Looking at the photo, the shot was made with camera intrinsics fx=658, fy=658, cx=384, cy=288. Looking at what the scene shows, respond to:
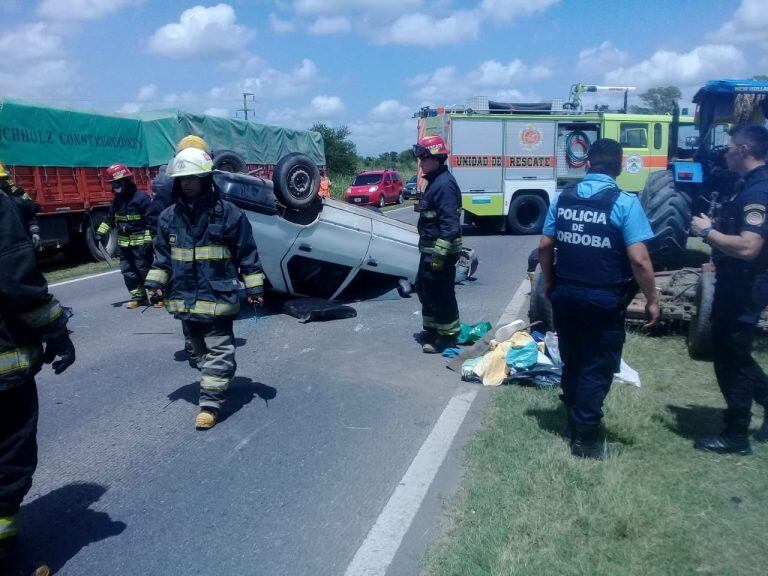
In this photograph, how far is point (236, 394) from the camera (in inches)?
213

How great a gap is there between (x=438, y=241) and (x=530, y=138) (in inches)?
432

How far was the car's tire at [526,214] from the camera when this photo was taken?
54.4 ft

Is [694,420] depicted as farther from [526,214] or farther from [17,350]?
[526,214]

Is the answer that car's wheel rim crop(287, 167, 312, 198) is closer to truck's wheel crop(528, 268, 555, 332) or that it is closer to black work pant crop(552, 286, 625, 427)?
truck's wheel crop(528, 268, 555, 332)

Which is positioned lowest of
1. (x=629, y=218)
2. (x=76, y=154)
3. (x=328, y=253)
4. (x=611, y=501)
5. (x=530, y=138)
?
(x=611, y=501)

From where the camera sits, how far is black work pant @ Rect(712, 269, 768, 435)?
13.0 ft

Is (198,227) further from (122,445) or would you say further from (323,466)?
(323,466)

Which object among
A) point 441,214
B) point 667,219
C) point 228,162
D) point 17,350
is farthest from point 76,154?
point 17,350

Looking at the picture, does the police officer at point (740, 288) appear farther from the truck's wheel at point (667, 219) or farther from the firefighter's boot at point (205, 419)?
the truck's wheel at point (667, 219)

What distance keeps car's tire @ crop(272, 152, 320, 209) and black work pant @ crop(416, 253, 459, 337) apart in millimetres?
1995

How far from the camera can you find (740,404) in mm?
4008

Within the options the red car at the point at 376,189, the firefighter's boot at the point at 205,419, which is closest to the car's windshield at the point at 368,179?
the red car at the point at 376,189

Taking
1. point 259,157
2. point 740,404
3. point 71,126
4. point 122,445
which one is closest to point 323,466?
point 122,445

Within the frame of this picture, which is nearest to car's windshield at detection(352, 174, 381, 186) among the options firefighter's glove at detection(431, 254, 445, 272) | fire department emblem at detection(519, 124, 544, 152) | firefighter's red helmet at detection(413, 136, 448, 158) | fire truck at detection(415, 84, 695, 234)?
fire truck at detection(415, 84, 695, 234)
